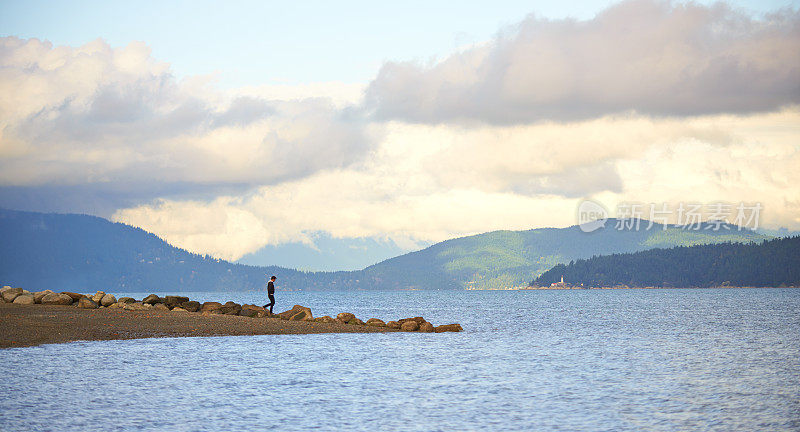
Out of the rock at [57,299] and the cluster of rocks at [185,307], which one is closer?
the cluster of rocks at [185,307]

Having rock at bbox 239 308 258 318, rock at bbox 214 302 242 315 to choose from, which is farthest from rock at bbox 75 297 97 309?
rock at bbox 239 308 258 318

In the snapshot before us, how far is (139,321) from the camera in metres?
55.2

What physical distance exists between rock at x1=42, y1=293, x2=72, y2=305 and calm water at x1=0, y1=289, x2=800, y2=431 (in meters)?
20.3

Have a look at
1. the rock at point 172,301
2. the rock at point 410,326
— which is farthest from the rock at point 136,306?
the rock at point 410,326

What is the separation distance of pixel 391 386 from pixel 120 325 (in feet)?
95.2

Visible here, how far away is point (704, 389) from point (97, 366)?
28.1 m

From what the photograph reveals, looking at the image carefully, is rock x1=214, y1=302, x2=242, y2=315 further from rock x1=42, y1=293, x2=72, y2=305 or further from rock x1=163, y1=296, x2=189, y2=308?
rock x1=42, y1=293, x2=72, y2=305

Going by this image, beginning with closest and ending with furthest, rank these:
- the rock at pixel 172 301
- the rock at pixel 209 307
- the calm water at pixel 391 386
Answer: the calm water at pixel 391 386 < the rock at pixel 209 307 < the rock at pixel 172 301

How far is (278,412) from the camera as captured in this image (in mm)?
24922

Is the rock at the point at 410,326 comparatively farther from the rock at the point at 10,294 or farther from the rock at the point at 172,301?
the rock at the point at 10,294

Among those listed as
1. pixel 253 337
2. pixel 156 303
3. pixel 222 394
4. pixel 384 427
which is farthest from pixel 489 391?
pixel 156 303

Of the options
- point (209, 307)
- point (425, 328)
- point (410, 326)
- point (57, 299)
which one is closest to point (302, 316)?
point (209, 307)

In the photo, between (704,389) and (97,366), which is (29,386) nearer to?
(97,366)

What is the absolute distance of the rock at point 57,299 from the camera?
62.9m
